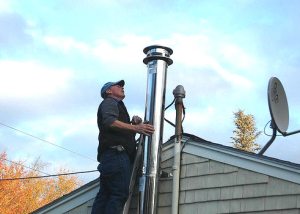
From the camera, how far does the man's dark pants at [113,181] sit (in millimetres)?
4695

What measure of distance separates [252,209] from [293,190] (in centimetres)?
40

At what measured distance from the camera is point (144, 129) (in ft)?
16.0

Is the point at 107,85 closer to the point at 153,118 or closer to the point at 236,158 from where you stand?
the point at 153,118

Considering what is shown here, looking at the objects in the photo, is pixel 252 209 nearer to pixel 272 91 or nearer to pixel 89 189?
pixel 272 91

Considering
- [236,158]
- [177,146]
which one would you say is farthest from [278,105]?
[177,146]

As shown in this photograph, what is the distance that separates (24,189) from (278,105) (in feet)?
60.6

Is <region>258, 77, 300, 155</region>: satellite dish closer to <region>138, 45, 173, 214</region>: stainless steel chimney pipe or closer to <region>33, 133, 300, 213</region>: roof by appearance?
<region>33, 133, 300, 213</region>: roof

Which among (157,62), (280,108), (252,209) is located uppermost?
(157,62)

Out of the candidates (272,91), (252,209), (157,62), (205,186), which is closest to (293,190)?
(252,209)

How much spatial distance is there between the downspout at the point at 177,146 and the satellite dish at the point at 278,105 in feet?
2.82

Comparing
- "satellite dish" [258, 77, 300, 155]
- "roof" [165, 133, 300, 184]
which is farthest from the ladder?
"satellite dish" [258, 77, 300, 155]

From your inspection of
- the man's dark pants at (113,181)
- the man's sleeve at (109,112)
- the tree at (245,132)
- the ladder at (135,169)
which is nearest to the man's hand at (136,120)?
the ladder at (135,169)

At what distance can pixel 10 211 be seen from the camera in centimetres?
2069

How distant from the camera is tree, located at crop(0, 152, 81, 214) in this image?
2088 cm
